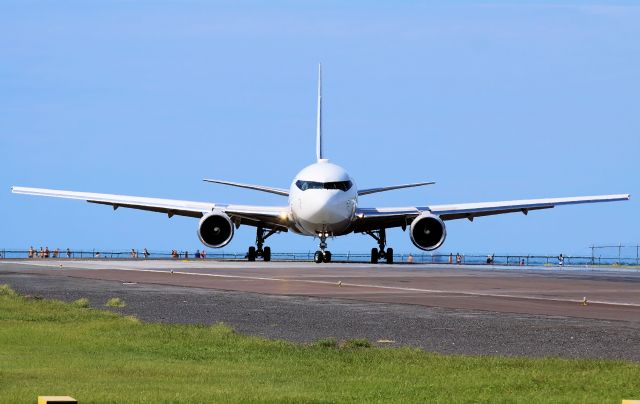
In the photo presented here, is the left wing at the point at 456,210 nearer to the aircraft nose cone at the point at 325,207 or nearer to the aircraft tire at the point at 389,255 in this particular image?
the aircraft tire at the point at 389,255

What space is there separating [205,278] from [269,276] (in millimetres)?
2606

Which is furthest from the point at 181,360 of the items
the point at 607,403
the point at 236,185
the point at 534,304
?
the point at 236,185

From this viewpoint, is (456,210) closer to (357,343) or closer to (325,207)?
(325,207)

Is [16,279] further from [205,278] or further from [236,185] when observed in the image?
[236,185]

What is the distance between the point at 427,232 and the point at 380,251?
5.62m

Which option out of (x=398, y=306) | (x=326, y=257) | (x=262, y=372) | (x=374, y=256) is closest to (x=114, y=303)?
(x=398, y=306)

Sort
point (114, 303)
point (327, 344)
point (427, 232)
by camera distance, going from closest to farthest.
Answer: point (327, 344) → point (114, 303) → point (427, 232)

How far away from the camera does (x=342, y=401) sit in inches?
415

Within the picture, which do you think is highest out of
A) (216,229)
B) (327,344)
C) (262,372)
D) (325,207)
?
(325,207)

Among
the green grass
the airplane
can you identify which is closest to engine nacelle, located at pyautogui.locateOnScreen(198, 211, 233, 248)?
the airplane

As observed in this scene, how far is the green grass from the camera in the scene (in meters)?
10.9

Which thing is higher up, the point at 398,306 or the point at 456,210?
the point at 456,210

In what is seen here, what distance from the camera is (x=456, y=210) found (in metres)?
61.8

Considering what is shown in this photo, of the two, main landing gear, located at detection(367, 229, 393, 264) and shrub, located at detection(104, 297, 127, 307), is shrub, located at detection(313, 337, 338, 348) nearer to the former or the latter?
shrub, located at detection(104, 297, 127, 307)
